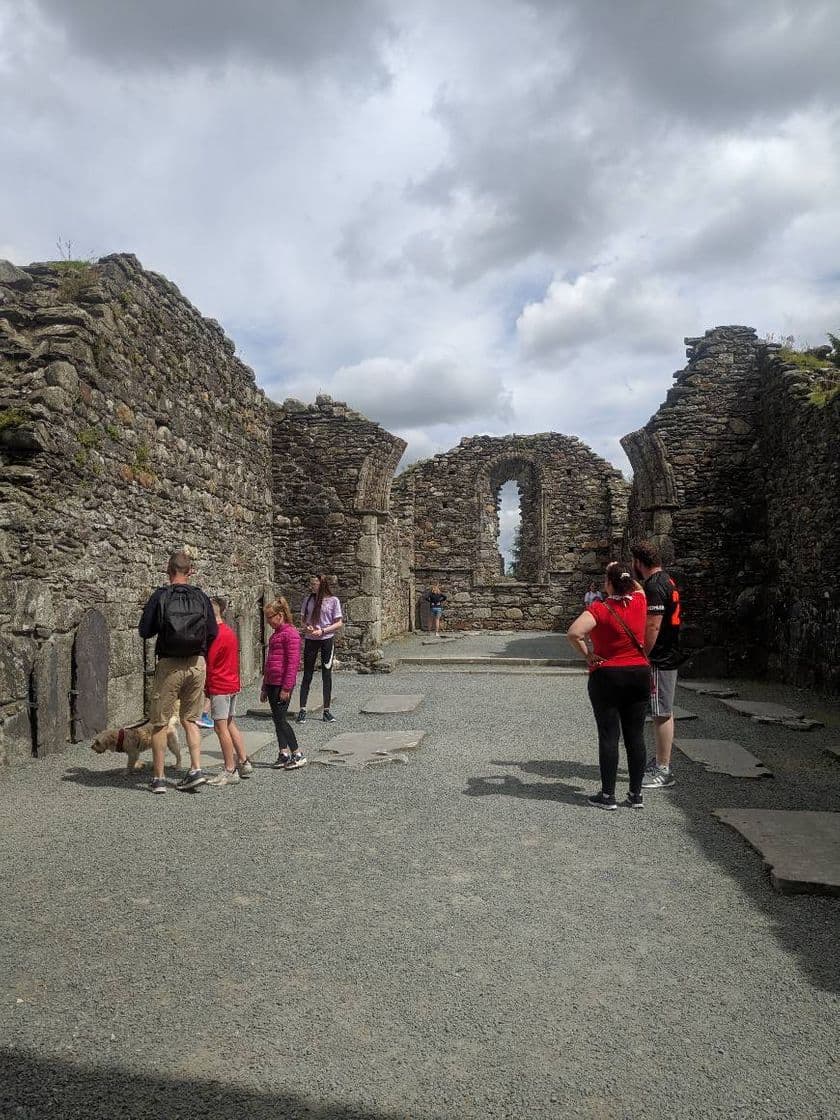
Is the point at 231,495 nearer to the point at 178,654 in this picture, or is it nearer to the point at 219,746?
the point at 219,746

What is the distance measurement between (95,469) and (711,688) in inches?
340

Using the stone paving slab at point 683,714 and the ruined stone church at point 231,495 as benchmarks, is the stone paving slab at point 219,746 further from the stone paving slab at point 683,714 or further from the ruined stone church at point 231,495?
the stone paving slab at point 683,714

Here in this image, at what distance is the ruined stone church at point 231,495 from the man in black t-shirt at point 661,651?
5070 millimetres

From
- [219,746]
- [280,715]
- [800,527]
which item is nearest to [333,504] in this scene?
[219,746]

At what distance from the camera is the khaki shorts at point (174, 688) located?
5895 mm

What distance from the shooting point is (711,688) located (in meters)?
11.1

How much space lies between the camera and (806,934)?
134 inches

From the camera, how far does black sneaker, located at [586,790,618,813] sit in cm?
536

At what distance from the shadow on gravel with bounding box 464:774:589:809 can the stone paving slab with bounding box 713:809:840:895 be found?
982mm

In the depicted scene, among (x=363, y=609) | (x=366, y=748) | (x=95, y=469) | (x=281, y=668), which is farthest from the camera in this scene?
(x=363, y=609)

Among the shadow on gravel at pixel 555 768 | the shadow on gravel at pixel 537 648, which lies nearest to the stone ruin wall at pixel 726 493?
the shadow on gravel at pixel 537 648

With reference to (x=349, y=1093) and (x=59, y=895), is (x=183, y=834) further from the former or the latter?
(x=349, y=1093)

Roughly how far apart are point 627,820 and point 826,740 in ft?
11.8

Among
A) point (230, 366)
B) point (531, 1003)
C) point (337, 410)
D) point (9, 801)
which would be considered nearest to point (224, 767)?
point (9, 801)
